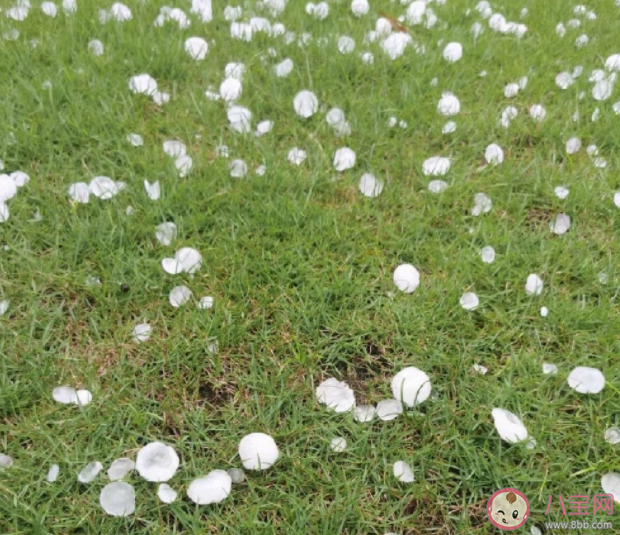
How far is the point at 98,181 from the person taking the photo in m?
1.76

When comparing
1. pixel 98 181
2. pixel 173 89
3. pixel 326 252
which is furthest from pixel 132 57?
pixel 326 252

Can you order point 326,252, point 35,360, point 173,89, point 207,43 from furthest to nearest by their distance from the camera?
point 207,43
point 173,89
point 326,252
point 35,360

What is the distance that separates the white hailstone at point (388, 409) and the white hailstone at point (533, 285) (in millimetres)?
541

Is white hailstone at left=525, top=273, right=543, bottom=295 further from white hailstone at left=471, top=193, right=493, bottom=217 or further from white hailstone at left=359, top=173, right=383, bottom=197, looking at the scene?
white hailstone at left=359, top=173, right=383, bottom=197

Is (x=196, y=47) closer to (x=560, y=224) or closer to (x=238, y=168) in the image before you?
(x=238, y=168)

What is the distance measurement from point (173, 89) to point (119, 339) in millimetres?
1115

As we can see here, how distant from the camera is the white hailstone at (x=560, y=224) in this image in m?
1.76

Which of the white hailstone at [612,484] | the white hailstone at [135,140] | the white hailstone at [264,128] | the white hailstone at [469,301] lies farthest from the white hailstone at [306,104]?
the white hailstone at [612,484]

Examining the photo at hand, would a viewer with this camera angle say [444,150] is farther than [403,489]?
Yes

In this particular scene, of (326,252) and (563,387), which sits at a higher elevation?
(326,252)

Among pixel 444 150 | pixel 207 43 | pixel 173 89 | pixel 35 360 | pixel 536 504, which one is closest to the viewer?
pixel 536 504

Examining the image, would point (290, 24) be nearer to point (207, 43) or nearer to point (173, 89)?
point (207, 43)

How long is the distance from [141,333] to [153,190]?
51cm

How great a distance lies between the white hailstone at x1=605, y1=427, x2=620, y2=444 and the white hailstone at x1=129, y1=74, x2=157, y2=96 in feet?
6.11
